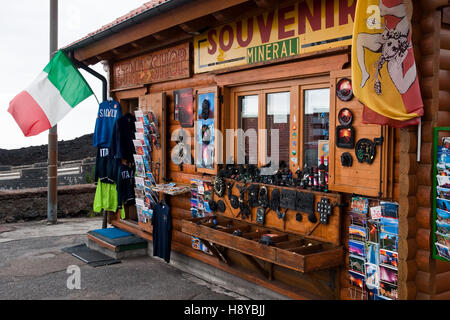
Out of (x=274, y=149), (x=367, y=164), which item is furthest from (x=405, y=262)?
(x=274, y=149)

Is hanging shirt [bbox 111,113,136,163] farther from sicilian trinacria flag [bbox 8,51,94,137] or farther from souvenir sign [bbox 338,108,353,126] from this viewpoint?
souvenir sign [bbox 338,108,353,126]

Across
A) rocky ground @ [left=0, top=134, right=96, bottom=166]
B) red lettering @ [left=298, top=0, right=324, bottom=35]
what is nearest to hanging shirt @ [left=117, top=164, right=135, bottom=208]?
red lettering @ [left=298, top=0, right=324, bottom=35]

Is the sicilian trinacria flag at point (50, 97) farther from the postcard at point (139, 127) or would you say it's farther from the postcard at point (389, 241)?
the postcard at point (389, 241)

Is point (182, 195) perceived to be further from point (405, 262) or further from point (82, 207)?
point (82, 207)

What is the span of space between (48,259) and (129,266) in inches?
65.7

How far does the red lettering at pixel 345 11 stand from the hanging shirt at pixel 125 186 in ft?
18.9

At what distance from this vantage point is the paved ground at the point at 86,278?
21.6 feet

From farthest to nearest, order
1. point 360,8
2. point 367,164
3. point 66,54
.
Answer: point 66,54 → point 367,164 → point 360,8

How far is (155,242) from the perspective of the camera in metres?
8.05

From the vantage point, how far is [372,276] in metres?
4.70

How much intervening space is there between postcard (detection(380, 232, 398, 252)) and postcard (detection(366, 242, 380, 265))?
7 cm

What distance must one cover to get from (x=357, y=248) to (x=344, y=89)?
165cm

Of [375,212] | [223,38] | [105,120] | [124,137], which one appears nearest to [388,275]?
[375,212]

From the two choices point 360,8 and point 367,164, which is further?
point 367,164
